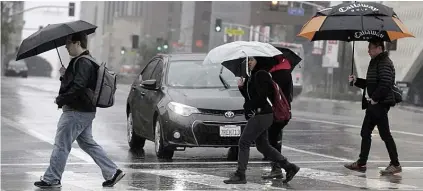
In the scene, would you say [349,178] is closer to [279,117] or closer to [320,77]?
[279,117]

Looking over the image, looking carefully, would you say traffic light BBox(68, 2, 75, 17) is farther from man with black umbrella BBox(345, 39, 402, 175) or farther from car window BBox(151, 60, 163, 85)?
man with black umbrella BBox(345, 39, 402, 175)

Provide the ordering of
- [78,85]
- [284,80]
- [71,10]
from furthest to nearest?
[71,10] < [284,80] < [78,85]

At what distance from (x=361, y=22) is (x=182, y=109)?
3.01 m

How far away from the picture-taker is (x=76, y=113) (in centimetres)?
861

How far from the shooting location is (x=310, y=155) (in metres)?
13.2

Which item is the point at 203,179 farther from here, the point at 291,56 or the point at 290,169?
the point at 291,56

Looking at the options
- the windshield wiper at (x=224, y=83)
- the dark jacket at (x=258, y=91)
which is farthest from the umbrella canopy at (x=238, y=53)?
the windshield wiper at (x=224, y=83)

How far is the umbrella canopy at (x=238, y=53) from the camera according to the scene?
8.77m

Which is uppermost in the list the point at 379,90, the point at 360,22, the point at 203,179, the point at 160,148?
the point at 360,22

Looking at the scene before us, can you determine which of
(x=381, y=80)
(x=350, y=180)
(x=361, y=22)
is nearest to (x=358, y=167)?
(x=350, y=180)

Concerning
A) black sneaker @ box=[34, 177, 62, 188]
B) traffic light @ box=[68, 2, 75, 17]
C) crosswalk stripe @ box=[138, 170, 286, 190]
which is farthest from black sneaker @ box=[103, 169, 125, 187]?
traffic light @ box=[68, 2, 75, 17]

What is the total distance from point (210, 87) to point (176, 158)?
119 cm

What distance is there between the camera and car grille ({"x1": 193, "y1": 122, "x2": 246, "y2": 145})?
11.5m

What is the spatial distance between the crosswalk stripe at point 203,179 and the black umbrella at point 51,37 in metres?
2.14
